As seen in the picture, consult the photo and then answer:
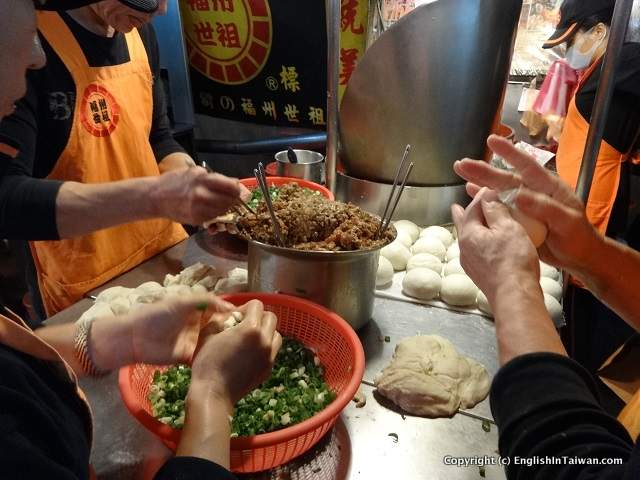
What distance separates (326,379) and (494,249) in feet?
1.91

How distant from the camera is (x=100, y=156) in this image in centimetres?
186

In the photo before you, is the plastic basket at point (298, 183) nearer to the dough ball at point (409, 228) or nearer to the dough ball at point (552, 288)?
the dough ball at point (409, 228)

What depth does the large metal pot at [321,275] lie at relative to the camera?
130 cm

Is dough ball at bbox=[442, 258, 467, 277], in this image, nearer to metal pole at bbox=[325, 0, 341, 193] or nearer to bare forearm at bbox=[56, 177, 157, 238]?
metal pole at bbox=[325, 0, 341, 193]

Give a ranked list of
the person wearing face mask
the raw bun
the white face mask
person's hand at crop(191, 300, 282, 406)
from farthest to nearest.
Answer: the white face mask < the person wearing face mask < the raw bun < person's hand at crop(191, 300, 282, 406)

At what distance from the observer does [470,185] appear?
1.36 meters

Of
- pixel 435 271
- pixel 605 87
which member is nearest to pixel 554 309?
pixel 435 271

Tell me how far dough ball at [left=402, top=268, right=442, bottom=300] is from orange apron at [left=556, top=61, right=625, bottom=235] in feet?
3.93

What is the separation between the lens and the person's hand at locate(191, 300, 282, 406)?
0.97 metres

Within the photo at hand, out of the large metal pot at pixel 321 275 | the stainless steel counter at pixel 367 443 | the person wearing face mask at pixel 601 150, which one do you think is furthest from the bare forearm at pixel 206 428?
the person wearing face mask at pixel 601 150

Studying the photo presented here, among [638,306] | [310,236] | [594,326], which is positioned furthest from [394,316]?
[594,326]

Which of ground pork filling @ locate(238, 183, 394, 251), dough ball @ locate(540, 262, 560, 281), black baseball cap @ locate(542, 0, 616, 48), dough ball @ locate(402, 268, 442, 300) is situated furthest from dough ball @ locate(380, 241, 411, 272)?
black baseball cap @ locate(542, 0, 616, 48)

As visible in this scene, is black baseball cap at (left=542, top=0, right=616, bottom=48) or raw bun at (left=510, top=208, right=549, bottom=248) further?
black baseball cap at (left=542, top=0, right=616, bottom=48)

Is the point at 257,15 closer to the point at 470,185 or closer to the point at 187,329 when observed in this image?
the point at 470,185
